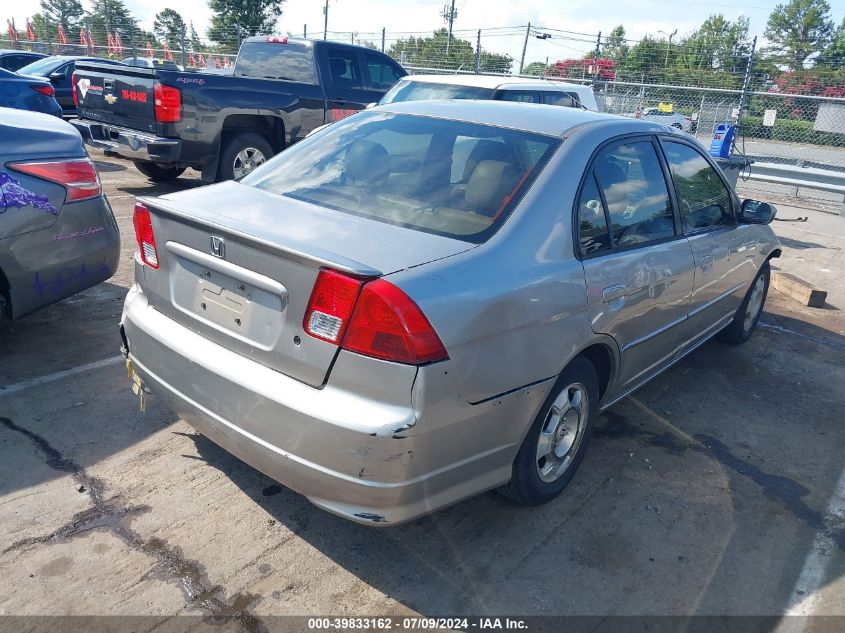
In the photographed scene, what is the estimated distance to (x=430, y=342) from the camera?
2359 mm

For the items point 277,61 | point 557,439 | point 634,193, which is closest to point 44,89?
point 277,61

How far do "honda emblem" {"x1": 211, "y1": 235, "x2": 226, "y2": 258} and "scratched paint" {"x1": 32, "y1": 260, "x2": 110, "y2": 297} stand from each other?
2.01 metres

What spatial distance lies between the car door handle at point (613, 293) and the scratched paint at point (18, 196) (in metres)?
3.20

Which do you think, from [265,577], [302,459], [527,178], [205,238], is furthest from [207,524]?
[527,178]

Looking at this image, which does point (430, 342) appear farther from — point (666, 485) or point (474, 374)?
point (666, 485)

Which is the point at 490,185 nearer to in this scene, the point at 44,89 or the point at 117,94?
the point at 117,94

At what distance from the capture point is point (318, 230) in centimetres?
271

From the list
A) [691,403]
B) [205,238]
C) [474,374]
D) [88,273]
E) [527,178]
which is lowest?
[691,403]

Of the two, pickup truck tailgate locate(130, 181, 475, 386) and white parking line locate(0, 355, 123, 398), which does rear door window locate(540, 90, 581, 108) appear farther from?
pickup truck tailgate locate(130, 181, 475, 386)

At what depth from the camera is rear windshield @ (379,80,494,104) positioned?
8.33m

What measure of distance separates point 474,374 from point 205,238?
3.89 ft

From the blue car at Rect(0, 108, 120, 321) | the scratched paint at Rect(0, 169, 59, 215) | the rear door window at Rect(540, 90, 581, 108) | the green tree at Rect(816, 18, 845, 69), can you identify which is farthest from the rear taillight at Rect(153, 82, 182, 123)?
the green tree at Rect(816, 18, 845, 69)

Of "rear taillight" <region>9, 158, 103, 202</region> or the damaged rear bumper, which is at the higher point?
"rear taillight" <region>9, 158, 103, 202</region>

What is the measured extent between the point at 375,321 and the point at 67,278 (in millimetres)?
2859
